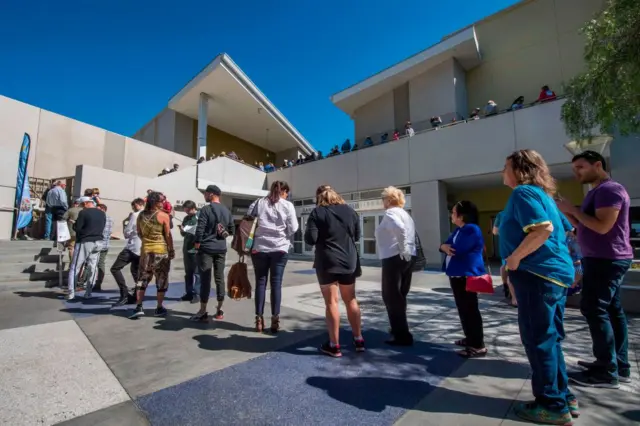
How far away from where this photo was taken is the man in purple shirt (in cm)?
229

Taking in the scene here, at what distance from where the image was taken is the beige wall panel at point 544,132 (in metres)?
10.2

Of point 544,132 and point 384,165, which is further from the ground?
point 544,132

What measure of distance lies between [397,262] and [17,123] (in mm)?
15755

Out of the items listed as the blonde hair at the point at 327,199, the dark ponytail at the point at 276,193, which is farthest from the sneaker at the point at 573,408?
the dark ponytail at the point at 276,193

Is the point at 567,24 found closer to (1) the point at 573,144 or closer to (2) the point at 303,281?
(1) the point at 573,144

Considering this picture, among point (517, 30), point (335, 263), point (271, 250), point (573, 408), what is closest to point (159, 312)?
point (271, 250)

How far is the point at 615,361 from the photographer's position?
2.29 m

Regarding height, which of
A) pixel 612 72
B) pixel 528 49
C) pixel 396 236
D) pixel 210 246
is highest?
pixel 528 49

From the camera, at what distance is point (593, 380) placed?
2.27m

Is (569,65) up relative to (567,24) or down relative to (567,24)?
down

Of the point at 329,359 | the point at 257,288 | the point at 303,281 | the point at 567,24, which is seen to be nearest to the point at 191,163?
the point at 303,281

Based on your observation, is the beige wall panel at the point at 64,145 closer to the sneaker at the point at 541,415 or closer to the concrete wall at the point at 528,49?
the sneaker at the point at 541,415

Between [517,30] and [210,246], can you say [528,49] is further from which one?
[210,246]

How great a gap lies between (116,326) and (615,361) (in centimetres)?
500
